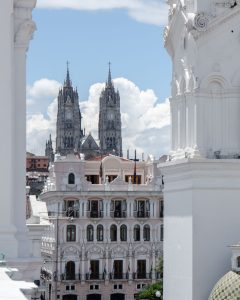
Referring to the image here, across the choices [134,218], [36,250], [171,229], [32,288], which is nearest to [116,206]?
[134,218]

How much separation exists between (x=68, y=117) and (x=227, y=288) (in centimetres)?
14492

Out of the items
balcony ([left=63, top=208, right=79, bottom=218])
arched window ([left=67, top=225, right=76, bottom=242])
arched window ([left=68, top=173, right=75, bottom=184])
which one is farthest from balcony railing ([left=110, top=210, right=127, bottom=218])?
arched window ([left=68, top=173, right=75, bottom=184])

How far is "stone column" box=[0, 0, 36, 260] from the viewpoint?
11.0 meters

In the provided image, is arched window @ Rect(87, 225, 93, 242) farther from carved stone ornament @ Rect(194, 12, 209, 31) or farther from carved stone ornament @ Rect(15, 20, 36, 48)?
carved stone ornament @ Rect(15, 20, 36, 48)

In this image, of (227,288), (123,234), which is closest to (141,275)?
(123,234)

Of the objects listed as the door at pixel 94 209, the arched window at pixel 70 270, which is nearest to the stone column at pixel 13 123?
the arched window at pixel 70 270

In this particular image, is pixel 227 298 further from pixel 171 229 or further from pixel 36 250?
pixel 36 250

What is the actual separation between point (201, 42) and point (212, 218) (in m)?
3.61

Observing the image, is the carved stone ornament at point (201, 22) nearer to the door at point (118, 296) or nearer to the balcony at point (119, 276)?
the balcony at point (119, 276)

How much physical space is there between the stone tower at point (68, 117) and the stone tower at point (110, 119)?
4.45 meters

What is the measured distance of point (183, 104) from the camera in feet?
64.5

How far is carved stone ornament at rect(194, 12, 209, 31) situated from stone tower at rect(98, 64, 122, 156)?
139 m

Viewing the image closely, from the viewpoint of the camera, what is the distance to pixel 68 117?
16112cm

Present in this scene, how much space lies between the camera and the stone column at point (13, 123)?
11.0 meters
